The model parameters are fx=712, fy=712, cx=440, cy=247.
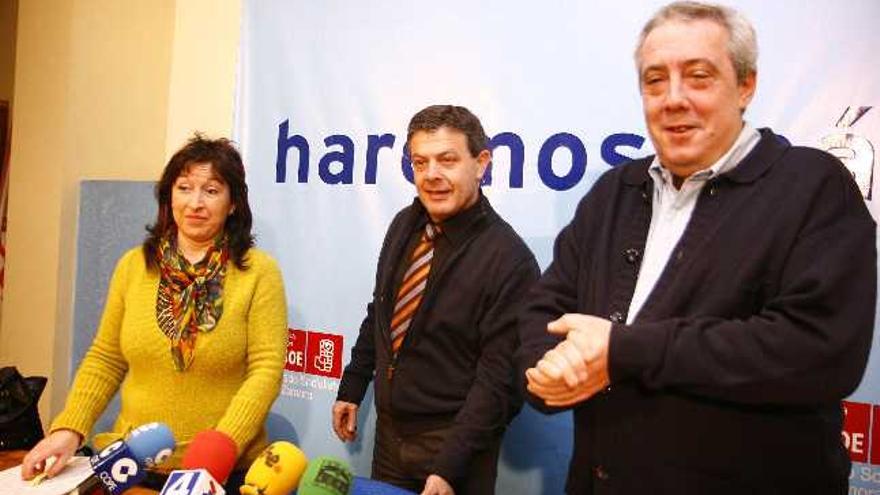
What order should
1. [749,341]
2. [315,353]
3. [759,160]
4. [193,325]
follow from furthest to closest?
[315,353], [193,325], [759,160], [749,341]

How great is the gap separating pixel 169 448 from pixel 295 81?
176 cm

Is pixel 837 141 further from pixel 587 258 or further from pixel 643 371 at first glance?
pixel 643 371

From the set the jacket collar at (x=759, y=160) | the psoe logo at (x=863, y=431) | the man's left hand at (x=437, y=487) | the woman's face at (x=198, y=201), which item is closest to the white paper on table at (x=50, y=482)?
the woman's face at (x=198, y=201)

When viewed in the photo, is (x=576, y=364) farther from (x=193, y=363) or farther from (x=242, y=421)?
(x=193, y=363)

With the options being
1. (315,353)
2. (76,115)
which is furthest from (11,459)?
(76,115)

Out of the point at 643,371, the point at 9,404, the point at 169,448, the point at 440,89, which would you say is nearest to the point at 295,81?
the point at 440,89

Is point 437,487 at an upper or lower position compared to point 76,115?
lower

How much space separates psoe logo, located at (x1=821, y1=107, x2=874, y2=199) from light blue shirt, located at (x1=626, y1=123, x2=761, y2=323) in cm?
85

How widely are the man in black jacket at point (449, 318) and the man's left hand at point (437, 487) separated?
1.5 inches

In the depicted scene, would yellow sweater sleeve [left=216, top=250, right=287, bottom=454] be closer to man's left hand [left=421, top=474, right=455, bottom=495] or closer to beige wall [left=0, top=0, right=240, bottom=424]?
man's left hand [left=421, top=474, right=455, bottom=495]

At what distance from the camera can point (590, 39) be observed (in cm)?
220

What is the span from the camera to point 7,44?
4.40m

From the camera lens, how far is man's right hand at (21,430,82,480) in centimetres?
148

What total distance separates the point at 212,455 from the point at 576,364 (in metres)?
0.72
